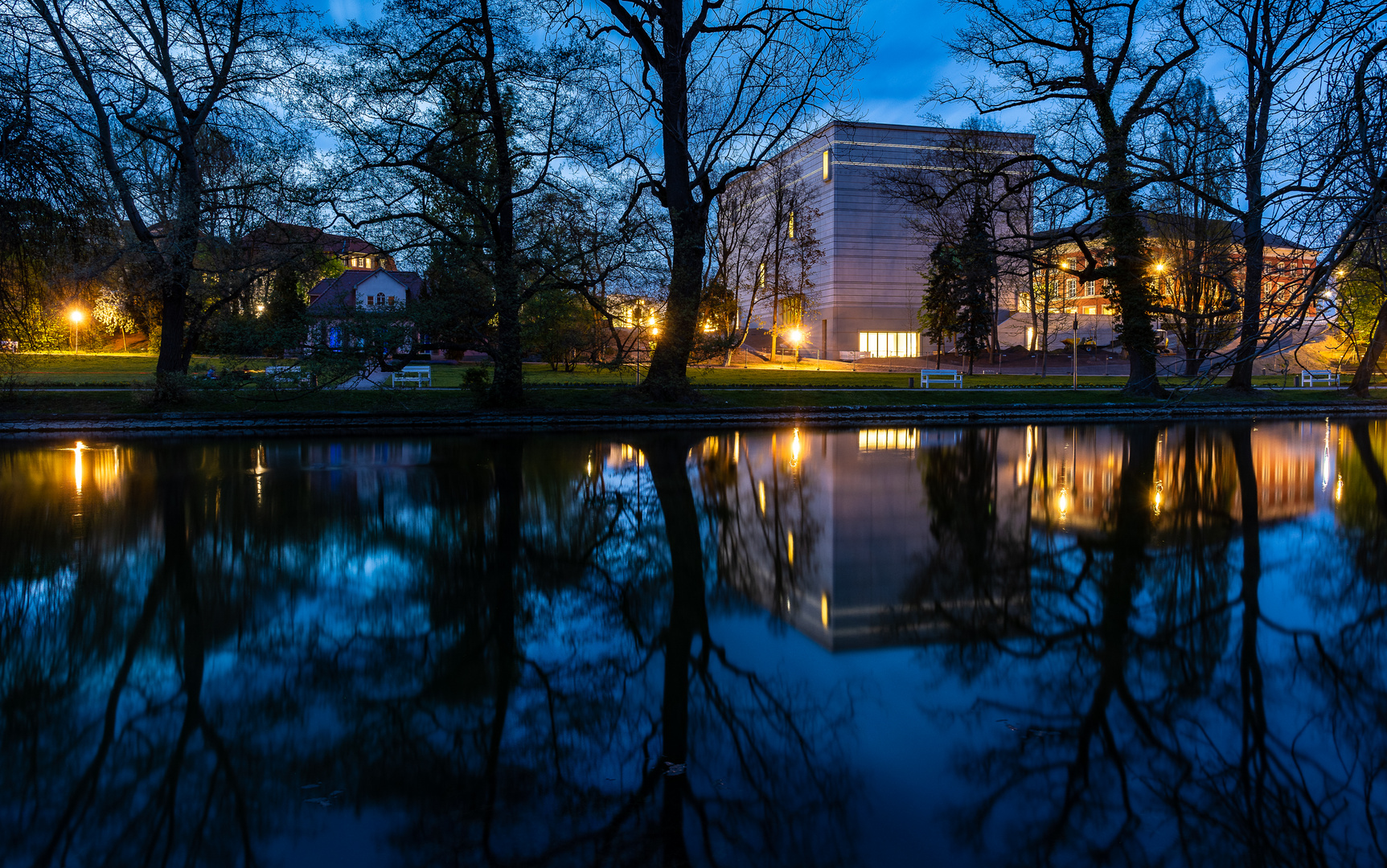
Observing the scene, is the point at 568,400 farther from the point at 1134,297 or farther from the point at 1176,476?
the point at 1134,297

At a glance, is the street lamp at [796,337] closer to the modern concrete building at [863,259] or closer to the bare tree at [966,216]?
the modern concrete building at [863,259]

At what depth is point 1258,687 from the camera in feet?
15.1

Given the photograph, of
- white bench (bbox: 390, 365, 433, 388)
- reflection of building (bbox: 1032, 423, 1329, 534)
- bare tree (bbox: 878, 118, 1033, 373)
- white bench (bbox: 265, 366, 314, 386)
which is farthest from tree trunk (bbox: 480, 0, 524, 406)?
reflection of building (bbox: 1032, 423, 1329, 534)

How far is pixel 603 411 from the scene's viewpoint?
74.0ft

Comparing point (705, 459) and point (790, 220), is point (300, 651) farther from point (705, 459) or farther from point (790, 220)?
point (790, 220)

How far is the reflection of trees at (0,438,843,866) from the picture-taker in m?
3.29

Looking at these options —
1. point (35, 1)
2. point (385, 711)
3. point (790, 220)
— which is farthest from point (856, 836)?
point (790, 220)

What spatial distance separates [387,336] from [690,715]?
17493mm

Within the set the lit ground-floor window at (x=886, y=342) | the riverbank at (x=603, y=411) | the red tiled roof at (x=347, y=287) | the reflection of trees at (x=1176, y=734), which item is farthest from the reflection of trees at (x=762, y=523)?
the lit ground-floor window at (x=886, y=342)

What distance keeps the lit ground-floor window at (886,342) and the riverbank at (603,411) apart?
149 feet

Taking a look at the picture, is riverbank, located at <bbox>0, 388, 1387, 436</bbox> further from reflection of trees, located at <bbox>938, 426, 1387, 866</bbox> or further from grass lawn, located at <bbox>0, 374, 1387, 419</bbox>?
reflection of trees, located at <bbox>938, 426, 1387, 866</bbox>

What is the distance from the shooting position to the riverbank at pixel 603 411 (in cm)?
2039

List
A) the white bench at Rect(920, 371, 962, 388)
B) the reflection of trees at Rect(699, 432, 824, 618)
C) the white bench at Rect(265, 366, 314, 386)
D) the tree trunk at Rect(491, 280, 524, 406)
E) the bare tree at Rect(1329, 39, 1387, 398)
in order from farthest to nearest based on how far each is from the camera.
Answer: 1. the white bench at Rect(920, 371, 962, 388)
2. the white bench at Rect(265, 366, 314, 386)
3. the tree trunk at Rect(491, 280, 524, 406)
4. the reflection of trees at Rect(699, 432, 824, 618)
5. the bare tree at Rect(1329, 39, 1387, 398)

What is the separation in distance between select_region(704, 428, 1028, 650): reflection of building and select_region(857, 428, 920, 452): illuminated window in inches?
96.5
